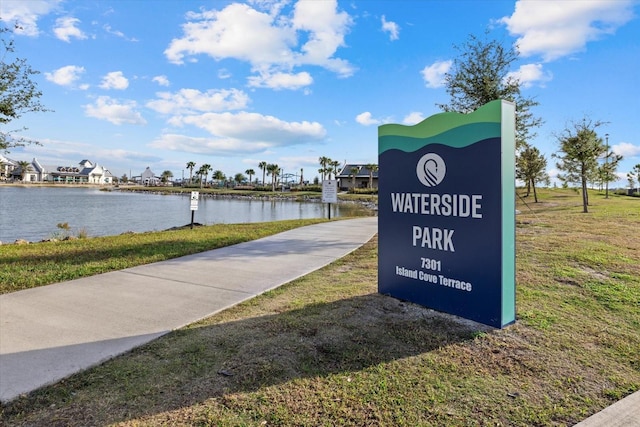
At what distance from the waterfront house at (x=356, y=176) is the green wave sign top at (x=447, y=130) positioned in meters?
74.1

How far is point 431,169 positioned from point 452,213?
57cm

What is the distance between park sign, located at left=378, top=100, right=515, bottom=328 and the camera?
12.3ft

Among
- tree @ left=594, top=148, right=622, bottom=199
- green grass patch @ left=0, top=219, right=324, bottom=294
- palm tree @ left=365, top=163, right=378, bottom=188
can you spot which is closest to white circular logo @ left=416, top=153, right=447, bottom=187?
green grass patch @ left=0, top=219, right=324, bottom=294

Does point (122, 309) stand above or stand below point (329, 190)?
below

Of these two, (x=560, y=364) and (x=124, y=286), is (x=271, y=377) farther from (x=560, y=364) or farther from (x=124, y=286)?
(x=124, y=286)

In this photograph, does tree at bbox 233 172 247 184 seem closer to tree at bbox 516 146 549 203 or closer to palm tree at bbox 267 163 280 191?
palm tree at bbox 267 163 280 191

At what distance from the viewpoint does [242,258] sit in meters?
7.93

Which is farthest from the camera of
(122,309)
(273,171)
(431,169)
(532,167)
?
(273,171)

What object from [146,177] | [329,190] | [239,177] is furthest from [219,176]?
[329,190]

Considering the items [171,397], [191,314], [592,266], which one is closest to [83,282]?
[191,314]

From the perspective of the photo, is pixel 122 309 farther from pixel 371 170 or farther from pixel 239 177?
pixel 239 177

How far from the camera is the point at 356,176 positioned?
81188mm

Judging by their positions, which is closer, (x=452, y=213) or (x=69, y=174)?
(x=452, y=213)

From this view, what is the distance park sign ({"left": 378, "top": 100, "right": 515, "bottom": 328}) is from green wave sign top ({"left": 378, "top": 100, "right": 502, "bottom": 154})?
0.4 inches
